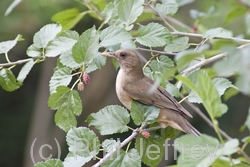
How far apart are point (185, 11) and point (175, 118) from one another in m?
4.60

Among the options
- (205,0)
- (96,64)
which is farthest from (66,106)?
(205,0)

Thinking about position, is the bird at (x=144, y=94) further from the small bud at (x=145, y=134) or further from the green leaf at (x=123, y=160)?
the green leaf at (x=123, y=160)

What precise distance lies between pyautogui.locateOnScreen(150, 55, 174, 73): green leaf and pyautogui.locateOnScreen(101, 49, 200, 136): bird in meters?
0.09

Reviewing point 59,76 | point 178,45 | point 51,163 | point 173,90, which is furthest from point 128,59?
point 51,163

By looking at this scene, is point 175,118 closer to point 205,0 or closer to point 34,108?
point 205,0

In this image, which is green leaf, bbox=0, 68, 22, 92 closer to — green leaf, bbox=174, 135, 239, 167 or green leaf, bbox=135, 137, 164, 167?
green leaf, bbox=135, 137, 164, 167

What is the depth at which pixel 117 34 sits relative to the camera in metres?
2.06

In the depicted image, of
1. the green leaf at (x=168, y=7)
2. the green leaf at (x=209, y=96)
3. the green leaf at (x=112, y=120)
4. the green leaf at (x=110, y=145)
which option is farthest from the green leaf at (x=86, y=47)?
the green leaf at (x=209, y=96)

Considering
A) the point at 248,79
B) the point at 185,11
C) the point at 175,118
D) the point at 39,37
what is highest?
the point at 248,79

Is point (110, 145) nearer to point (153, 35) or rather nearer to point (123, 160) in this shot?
point (123, 160)

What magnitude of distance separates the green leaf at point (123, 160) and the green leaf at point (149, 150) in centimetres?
18

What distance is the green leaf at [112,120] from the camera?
1.96 meters

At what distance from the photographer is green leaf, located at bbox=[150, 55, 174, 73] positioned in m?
2.36

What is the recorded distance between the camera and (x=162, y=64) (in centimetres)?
237
